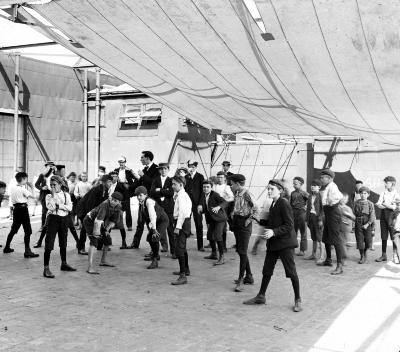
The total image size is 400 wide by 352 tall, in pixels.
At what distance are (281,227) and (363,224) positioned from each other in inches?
166

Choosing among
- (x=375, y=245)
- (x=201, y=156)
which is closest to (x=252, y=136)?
(x=201, y=156)

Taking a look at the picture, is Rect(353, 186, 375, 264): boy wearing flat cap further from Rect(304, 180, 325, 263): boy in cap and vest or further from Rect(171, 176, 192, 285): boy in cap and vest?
Rect(171, 176, 192, 285): boy in cap and vest

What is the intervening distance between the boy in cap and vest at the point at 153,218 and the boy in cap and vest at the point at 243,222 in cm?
145

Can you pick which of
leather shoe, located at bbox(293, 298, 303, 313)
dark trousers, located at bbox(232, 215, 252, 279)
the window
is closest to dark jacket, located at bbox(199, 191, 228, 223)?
dark trousers, located at bbox(232, 215, 252, 279)

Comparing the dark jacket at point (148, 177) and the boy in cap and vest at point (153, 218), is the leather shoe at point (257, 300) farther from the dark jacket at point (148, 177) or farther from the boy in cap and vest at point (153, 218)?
the dark jacket at point (148, 177)

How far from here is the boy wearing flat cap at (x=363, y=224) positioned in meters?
9.48

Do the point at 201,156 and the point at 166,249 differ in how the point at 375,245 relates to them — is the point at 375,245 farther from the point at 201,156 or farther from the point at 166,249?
the point at 201,156

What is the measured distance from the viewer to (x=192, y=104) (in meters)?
8.57

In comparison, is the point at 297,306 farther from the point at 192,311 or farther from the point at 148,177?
the point at 148,177

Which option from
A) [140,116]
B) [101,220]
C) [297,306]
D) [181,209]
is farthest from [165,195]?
[140,116]

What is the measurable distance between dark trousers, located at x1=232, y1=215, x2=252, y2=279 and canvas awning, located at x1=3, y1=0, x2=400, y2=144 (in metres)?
1.86

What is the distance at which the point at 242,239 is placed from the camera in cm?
733

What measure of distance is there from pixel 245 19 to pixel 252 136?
14.6 m

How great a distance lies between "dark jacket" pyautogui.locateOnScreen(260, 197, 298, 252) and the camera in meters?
6.05
